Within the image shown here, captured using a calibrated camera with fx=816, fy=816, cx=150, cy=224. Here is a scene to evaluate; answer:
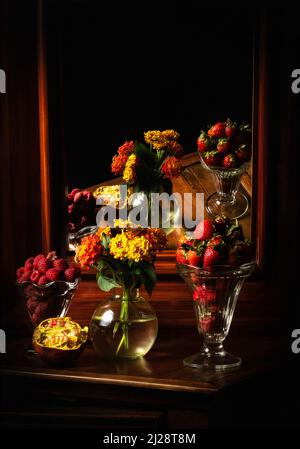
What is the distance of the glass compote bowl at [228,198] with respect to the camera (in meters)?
2.43

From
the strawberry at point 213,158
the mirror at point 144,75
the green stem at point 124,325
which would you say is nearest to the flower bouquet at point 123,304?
the green stem at point 124,325

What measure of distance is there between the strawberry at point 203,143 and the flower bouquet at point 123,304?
34cm

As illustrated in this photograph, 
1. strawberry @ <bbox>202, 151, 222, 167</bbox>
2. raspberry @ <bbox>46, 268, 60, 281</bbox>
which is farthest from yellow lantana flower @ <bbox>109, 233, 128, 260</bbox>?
strawberry @ <bbox>202, 151, 222, 167</bbox>

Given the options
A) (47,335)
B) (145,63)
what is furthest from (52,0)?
(47,335)

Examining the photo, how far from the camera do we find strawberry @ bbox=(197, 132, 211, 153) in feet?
7.69

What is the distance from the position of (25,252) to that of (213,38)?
894 mm

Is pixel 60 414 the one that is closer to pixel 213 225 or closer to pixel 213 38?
pixel 213 225

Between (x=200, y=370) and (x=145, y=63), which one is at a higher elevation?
(x=145, y=63)

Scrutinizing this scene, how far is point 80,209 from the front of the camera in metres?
2.56

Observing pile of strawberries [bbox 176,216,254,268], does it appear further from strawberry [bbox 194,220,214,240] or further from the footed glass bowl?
the footed glass bowl

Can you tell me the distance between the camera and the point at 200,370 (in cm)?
206

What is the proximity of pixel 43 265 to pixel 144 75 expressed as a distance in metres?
0.72

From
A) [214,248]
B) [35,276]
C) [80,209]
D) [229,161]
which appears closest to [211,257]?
[214,248]

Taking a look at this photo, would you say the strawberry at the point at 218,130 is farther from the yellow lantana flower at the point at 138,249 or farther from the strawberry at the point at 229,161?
the yellow lantana flower at the point at 138,249
